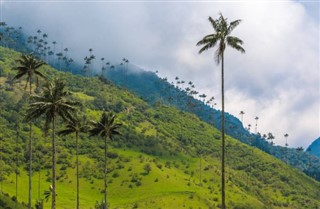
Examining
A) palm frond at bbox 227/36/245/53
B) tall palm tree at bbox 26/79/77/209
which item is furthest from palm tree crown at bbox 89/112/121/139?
palm frond at bbox 227/36/245/53

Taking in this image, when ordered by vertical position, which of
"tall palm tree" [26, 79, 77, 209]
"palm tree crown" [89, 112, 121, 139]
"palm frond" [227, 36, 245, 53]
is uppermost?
"palm frond" [227, 36, 245, 53]

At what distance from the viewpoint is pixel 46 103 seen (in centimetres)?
6994

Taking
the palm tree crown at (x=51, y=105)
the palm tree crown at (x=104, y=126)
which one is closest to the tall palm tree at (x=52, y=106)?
the palm tree crown at (x=51, y=105)

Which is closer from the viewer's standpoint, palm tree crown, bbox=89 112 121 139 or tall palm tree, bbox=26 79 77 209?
tall palm tree, bbox=26 79 77 209

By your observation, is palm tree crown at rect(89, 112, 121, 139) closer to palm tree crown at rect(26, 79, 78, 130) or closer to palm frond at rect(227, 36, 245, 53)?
palm tree crown at rect(26, 79, 78, 130)

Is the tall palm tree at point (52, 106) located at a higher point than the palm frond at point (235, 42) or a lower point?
lower

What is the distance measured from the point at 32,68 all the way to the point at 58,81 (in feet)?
54.0

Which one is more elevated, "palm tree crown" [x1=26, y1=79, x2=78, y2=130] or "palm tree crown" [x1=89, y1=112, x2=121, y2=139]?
"palm tree crown" [x1=26, y1=79, x2=78, y2=130]

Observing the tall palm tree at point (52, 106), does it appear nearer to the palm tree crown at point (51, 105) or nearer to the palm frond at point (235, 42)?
the palm tree crown at point (51, 105)

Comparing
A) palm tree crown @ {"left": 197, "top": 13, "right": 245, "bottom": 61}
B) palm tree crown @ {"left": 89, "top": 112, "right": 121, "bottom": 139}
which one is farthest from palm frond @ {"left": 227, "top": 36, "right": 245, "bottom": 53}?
palm tree crown @ {"left": 89, "top": 112, "right": 121, "bottom": 139}

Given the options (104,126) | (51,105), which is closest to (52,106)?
(51,105)

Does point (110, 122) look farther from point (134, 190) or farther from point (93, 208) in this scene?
point (134, 190)

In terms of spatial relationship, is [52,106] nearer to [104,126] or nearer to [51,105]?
[51,105]

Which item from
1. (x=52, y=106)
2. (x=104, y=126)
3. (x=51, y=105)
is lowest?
(x=104, y=126)
